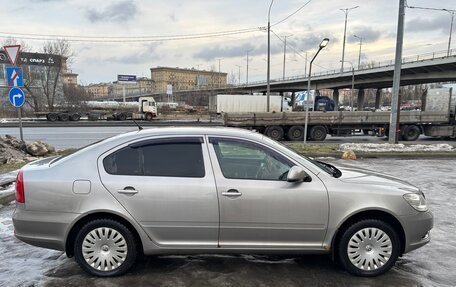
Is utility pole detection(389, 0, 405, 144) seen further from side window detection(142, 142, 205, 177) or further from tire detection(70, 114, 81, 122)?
tire detection(70, 114, 81, 122)

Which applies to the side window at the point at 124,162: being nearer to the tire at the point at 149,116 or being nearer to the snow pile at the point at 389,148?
the snow pile at the point at 389,148

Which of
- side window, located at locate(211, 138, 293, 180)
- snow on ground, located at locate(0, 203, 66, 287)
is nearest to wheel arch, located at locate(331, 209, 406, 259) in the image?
side window, located at locate(211, 138, 293, 180)

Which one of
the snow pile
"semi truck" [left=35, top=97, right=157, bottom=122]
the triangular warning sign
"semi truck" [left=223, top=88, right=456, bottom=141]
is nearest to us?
the triangular warning sign

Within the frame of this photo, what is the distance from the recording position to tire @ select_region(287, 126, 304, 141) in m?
19.4

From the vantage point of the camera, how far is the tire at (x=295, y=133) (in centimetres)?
1938

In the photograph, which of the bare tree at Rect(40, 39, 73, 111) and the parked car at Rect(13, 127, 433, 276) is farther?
the bare tree at Rect(40, 39, 73, 111)

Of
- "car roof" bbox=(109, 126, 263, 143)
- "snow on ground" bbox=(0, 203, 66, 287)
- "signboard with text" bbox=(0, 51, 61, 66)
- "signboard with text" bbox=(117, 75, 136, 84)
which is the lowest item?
"snow on ground" bbox=(0, 203, 66, 287)

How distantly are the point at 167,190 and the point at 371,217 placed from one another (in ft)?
7.39

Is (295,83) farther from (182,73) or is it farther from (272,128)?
(182,73)

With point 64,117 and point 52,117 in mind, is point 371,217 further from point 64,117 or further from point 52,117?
point 52,117

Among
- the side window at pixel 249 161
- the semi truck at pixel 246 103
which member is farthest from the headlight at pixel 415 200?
the semi truck at pixel 246 103

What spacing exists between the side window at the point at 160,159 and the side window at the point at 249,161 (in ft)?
0.82

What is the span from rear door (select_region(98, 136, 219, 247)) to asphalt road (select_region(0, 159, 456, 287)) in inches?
15.6

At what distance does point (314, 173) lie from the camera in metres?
3.61
